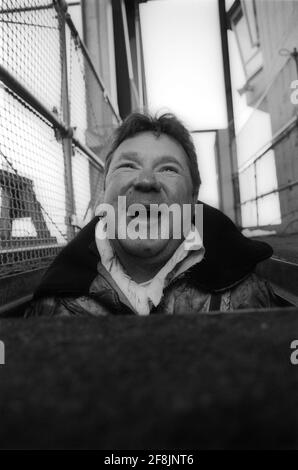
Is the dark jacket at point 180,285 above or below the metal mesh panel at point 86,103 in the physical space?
below

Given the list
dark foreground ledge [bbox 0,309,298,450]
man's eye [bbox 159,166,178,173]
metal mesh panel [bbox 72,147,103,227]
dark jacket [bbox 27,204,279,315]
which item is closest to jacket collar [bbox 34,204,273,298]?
dark jacket [bbox 27,204,279,315]

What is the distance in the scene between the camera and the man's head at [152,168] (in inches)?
46.2

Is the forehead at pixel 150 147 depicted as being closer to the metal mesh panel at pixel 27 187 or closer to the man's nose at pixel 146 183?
the man's nose at pixel 146 183

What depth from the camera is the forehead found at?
1.25 m

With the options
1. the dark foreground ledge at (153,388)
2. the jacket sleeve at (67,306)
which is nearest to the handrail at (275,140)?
the jacket sleeve at (67,306)

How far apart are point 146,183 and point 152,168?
0.09 metres

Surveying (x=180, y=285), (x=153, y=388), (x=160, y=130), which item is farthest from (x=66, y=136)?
(x=153, y=388)

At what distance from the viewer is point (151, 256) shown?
117 centimetres

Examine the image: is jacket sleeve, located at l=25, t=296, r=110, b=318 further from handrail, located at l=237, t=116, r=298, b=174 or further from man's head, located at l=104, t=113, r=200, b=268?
handrail, located at l=237, t=116, r=298, b=174

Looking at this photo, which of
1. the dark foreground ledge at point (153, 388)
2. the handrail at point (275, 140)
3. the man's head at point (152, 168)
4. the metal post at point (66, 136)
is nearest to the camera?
the dark foreground ledge at point (153, 388)

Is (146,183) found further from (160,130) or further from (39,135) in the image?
(39,135)

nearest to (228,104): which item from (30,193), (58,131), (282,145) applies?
(282,145)

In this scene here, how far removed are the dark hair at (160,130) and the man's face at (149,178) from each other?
1.1 inches

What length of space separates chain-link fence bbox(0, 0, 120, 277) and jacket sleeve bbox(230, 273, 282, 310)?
72 cm
